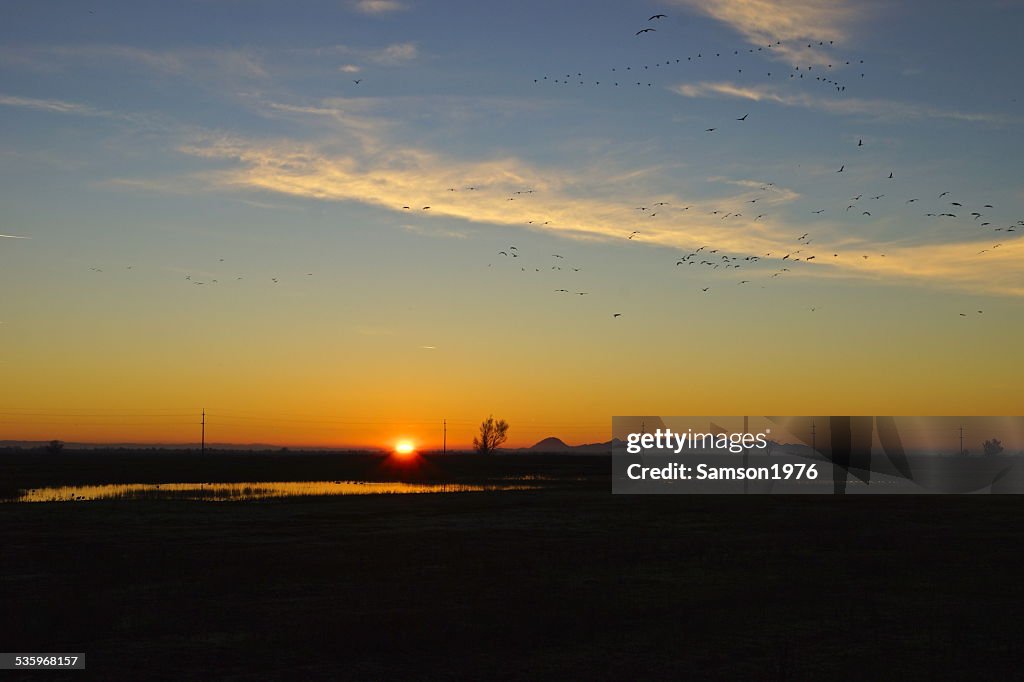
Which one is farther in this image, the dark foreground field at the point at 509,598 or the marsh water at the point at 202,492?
the marsh water at the point at 202,492

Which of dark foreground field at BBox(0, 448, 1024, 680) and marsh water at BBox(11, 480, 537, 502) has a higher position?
dark foreground field at BBox(0, 448, 1024, 680)

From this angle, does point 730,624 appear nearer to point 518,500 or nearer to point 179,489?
point 518,500

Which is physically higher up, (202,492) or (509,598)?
(509,598)

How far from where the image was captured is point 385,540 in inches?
1382

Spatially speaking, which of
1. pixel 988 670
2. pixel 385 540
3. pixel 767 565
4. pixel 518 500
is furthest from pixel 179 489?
pixel 988 670

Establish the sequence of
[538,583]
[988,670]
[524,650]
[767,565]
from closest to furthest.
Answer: [988,670] → [524,650] → [538,583] → [767,565]

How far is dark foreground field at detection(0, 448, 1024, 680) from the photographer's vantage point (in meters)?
16.9

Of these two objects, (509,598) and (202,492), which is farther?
(202,492)

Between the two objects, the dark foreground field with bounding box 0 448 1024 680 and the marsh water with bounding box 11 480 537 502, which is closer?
the dark foreground field with bounding box 0 448 1024 680

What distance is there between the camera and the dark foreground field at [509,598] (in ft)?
55.5

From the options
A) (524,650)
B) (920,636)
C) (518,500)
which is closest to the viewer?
(524,650)

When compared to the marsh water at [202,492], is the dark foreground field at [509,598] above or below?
above

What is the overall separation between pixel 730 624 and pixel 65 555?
20.9m

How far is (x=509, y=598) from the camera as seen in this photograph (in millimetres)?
22953
